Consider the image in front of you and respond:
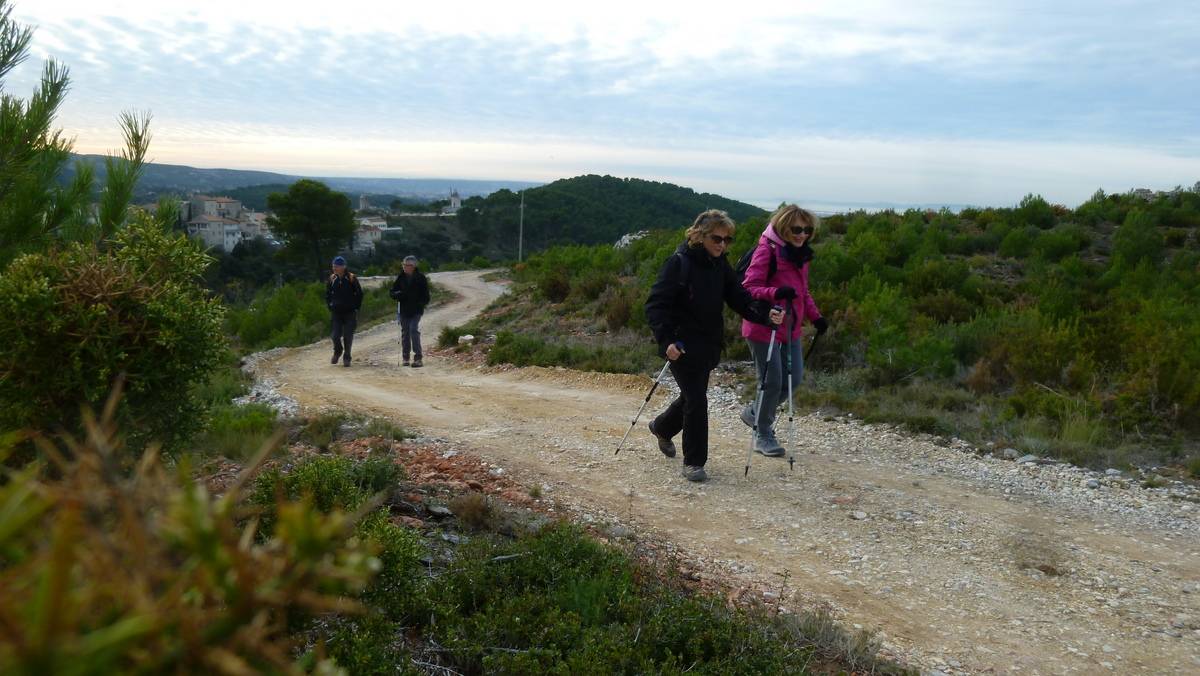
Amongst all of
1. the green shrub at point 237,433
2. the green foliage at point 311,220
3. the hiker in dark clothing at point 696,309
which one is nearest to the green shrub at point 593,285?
the green shrub at point 237,433

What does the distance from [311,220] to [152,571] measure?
155 feet

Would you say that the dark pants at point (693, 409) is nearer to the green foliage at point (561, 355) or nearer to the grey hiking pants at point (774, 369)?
the grey hiking pants at point (774, 369)

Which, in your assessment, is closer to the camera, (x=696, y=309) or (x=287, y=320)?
(x=696, y=309)

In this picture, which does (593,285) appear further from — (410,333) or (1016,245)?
(1016,245)

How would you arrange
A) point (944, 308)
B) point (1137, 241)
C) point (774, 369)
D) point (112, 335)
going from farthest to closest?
point (1137, 241)
point (944, 308)
point (774, 369)
point (112, 335)

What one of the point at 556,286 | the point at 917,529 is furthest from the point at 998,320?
the point at 556,286

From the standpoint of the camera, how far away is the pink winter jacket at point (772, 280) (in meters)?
6.75

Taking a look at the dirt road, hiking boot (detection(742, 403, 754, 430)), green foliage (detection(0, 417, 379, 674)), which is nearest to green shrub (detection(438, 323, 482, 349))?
the dirt road

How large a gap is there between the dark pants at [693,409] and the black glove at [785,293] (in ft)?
2.73

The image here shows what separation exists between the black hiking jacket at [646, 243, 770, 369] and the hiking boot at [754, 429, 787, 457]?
1.24m

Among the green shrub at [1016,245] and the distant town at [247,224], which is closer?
the green shrub at [1016,245]

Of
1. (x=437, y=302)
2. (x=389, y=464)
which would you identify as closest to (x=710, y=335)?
(x=389, y=464)

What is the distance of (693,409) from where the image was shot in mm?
6523

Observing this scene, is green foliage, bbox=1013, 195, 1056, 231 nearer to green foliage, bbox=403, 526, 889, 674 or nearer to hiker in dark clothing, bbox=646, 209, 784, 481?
hiker in dark clothing, bbox=646, 209, 784, 481
